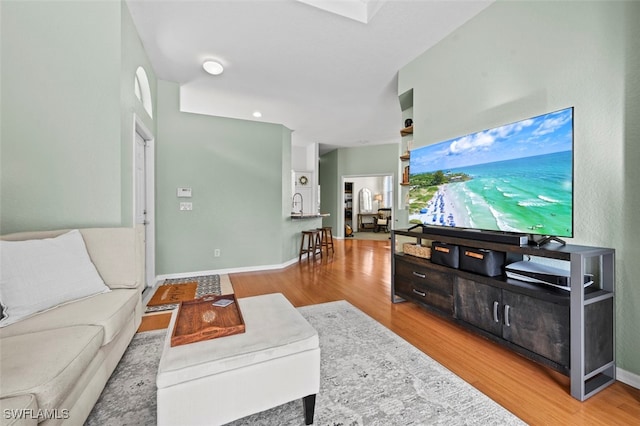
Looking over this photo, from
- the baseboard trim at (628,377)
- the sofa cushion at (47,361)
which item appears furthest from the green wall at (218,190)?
the baseboard trim at (628,377)

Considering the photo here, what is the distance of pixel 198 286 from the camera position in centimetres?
368

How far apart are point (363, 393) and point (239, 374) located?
0.81 meters

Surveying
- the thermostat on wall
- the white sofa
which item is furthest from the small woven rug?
the thermostat on wall

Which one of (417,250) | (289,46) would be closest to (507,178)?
(417,250)

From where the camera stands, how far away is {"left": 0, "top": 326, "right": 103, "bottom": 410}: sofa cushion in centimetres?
92

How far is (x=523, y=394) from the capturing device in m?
1.55

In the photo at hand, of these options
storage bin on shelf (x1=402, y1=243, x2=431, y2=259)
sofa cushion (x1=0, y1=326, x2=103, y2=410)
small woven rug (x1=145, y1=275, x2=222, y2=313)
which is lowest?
small woven rug (x1=145, y1=275, x2=222, y2=313)

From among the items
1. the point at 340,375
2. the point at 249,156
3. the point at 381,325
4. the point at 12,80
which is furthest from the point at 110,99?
the point at 381,325

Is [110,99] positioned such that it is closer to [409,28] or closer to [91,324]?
[91,324]

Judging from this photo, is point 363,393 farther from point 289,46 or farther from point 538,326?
point 289,46

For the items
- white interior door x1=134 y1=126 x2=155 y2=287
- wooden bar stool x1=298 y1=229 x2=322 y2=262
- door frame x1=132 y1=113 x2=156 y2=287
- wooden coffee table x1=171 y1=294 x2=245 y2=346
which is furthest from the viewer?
wooden bar stool x1=298 y1=229 x2=322 y2=262

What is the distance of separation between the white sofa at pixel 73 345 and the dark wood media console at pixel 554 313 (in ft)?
8.11

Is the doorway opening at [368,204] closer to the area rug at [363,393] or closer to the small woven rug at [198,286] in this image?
the small woven rug at [198,286]

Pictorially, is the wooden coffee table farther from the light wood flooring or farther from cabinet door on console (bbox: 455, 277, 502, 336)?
cabinet door on console (bbox: 455, 277, 502, 336)
